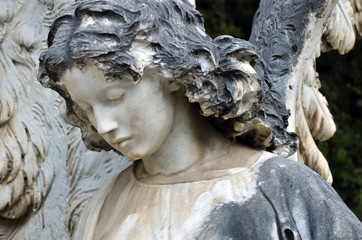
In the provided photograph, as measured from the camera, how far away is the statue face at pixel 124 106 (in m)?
2.43

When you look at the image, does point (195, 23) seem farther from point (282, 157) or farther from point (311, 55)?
point (311, 55)

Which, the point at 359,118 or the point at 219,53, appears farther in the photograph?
the point at 359,118

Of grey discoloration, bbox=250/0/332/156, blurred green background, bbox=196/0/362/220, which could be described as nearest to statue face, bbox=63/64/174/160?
grey discoloration, bbox=250/0/332/156

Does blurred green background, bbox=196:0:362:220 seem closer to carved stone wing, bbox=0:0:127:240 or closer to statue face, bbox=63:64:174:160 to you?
carved stone wing, bbox=0:0:127:240

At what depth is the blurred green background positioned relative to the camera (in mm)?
5090

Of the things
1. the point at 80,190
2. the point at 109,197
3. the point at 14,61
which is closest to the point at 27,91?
the point at 14,61

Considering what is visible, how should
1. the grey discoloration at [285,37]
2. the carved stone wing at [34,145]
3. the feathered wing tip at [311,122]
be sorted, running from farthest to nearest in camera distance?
the feathered wing tip at [311,122], the carved stone wing at [34,145], the grey discoloration at [285,37]

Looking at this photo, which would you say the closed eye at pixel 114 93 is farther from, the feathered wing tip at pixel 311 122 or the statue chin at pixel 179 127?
the feathered wing tip at pixel 311 122

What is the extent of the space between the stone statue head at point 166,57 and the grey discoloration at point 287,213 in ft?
0.58

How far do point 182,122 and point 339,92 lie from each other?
3.00m

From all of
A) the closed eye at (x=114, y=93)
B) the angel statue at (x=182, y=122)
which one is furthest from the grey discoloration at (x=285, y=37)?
the closed eye at (x=114, y=93)

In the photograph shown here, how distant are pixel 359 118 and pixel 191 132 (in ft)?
9.99

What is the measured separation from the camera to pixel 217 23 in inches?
199

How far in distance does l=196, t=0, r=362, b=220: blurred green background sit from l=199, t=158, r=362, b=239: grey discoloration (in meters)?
2.52
